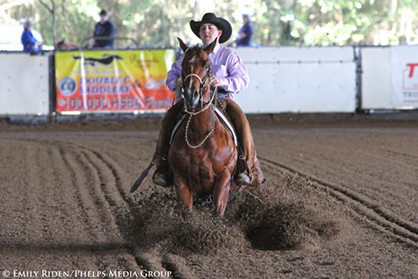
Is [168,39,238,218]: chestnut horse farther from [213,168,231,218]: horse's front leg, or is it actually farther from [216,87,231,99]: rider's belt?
[216,87,231,99]: rider's belt

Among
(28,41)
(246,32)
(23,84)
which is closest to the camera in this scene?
(23,84)

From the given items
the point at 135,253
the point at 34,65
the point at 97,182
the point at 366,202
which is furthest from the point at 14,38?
the point at 135,253

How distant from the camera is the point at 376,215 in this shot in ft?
29.4

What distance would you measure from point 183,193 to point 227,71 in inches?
52.7

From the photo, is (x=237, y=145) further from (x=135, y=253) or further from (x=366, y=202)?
(x=366, y=202)

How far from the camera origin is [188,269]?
637 centimetres

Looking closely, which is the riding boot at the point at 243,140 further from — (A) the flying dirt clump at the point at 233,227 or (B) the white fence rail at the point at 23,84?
(B) the white fence rail at the point at 23,84

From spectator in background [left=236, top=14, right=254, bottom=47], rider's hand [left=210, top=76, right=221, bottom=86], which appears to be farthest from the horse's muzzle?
spectator in background [left=236, top=14, right=254, bottom=47]

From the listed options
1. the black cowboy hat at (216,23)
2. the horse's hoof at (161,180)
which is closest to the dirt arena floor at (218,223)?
the horse's hoof at (161,180)

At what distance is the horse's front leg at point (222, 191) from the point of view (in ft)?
24.4

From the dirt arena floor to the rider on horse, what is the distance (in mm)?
414

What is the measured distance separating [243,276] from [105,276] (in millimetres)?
970

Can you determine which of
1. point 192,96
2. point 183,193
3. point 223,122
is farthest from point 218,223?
point 192,96

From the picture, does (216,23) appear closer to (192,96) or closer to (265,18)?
(192,96)
